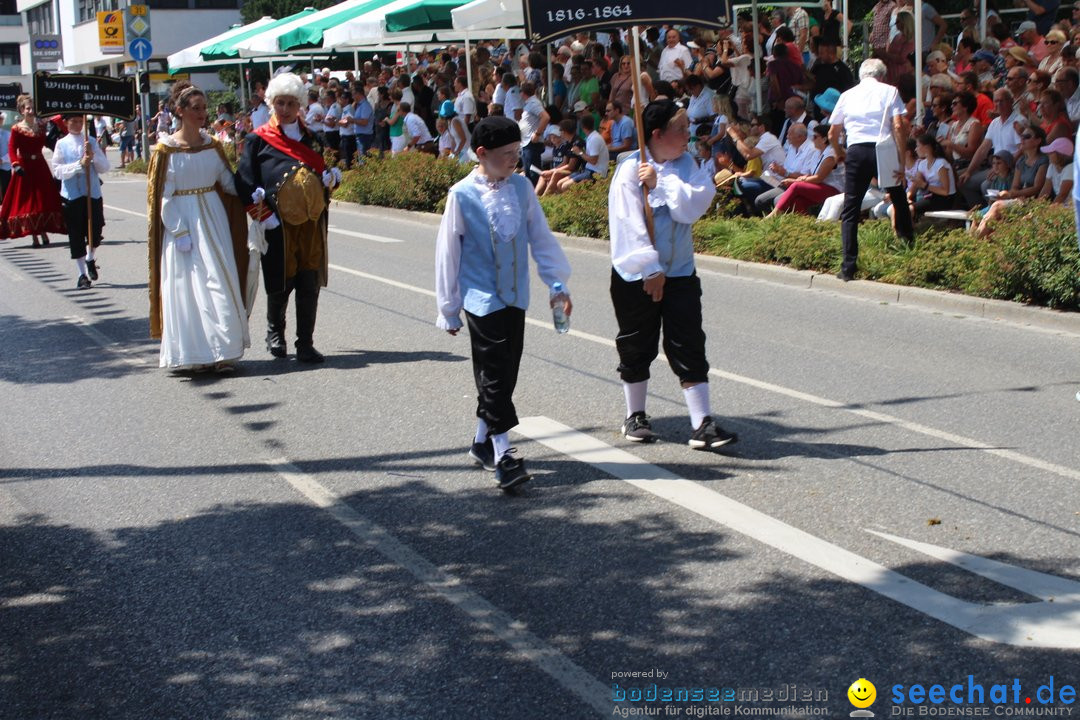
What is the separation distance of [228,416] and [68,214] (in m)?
7.58

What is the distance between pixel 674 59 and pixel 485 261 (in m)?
15.0

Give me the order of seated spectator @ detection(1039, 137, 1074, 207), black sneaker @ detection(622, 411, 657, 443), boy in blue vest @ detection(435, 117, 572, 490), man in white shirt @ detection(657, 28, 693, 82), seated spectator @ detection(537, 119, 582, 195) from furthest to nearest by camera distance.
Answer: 1. man in white shirt @ detection(657, 28, 693, 82)
2. seated spectator @ detection(537, 119, 582, 195)
3. seated spectator @ detection(1039, 137, 1074, 207)
4. black sneaker @ detection(622, 411, 657, 443)
5. boy in blue vest @ detection(435, 117, 572, 490)

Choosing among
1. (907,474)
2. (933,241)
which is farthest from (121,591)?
(933,241)

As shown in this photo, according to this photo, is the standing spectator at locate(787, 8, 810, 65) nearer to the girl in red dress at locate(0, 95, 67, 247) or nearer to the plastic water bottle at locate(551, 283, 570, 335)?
the girl in red dress at locate(0, 95, 67, 247)

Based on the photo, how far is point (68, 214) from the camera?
14703 millimetres

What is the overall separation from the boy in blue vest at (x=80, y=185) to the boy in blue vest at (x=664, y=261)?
9046 millimetres

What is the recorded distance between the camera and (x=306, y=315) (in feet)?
31.9

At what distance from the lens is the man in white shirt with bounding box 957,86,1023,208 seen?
46.2ft

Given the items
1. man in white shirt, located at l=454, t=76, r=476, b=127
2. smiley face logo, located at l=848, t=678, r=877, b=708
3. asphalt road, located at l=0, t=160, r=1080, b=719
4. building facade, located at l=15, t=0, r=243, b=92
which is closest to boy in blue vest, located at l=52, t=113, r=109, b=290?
asphalt road, located at l=0, t=160, r=1080, b=719

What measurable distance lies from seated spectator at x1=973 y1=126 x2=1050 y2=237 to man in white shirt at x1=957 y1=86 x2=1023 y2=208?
52 centimetres

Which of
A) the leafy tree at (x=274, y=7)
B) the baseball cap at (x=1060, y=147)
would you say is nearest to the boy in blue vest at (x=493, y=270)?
the baseball cap at (x=1060, y=147)

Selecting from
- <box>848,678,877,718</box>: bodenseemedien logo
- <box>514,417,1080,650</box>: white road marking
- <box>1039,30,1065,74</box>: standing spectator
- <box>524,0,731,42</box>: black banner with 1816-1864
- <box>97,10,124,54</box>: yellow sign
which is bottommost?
<box>848,678,877,718</box>: bodenseemedien logo

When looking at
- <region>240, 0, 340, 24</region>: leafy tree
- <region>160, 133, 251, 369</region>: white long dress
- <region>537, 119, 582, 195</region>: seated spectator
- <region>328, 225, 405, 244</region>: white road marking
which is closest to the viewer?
<region>160, 133, 251, 369</region>: white long dress

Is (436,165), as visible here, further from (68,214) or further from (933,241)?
(933,241)
